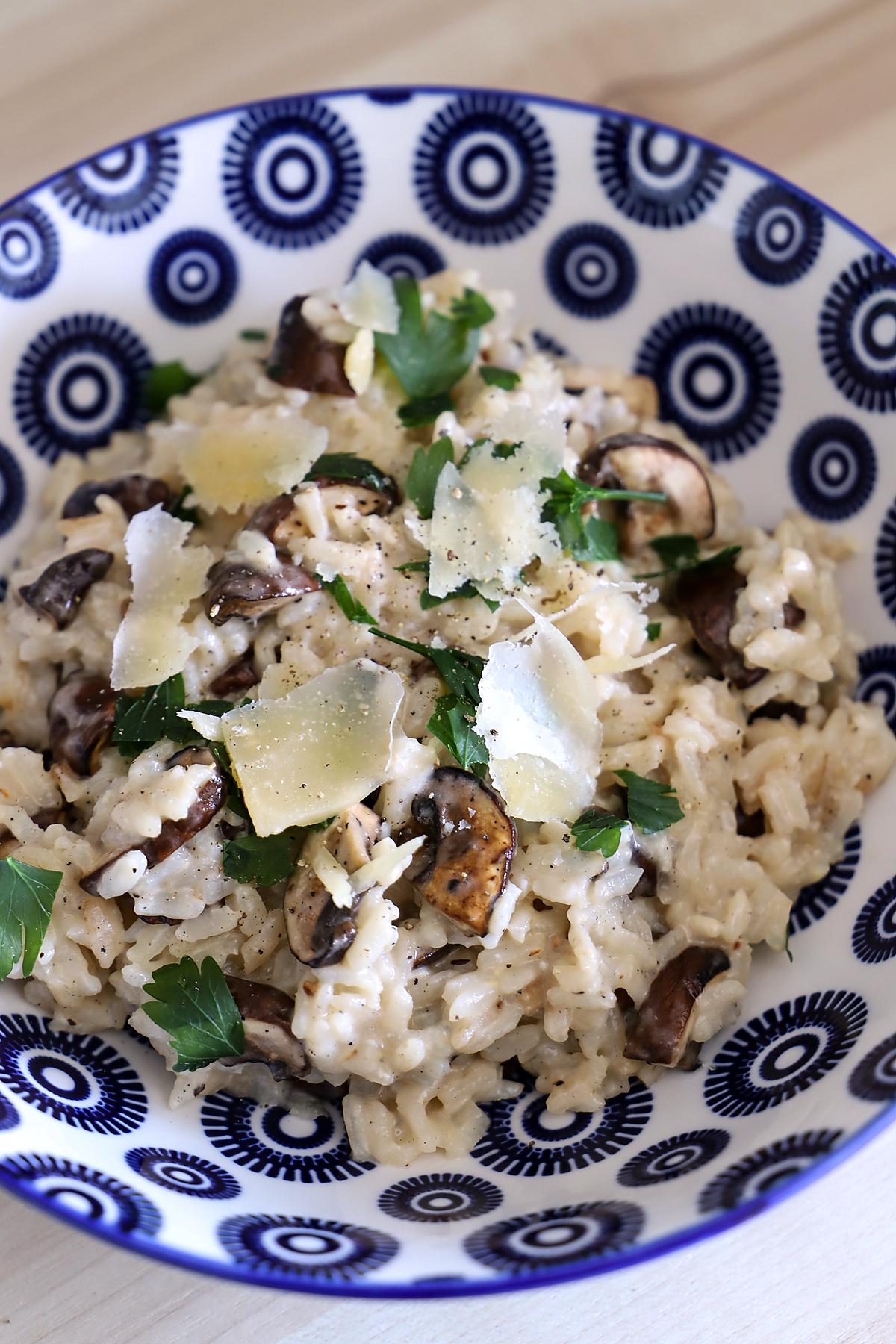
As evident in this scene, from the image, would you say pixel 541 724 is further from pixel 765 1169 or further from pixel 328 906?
pixel 765 1169

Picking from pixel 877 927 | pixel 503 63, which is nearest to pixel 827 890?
pixel 877 927

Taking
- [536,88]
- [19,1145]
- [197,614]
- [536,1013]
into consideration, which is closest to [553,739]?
[536,1013]

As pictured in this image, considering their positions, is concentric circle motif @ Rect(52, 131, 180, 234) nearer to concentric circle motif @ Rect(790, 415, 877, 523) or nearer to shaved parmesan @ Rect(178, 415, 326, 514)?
shaved parmesan @ Rect(178, 415, 326, 514)

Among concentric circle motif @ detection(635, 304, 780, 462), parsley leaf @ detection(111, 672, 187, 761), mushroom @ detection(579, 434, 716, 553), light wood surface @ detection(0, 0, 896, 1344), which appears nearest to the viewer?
parsley leaf @ detection(111, 672, 187, 761)

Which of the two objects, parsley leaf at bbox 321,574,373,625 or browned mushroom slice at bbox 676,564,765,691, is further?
browned mushroom slice at bbox 676,564,765,691

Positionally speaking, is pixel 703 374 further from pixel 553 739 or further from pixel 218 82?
pixel 218 82

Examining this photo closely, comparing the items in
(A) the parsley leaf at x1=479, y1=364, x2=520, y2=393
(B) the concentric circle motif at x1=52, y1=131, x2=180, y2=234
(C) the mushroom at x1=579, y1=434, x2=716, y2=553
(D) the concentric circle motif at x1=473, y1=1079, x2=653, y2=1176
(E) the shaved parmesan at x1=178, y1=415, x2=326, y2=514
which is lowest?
(D) the concentric circle motif at x1=473, y1=1079, x2=653, y2=1176

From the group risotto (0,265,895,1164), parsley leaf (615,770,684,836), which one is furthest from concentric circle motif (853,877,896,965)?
parsley leaf (615,770,684,836)
